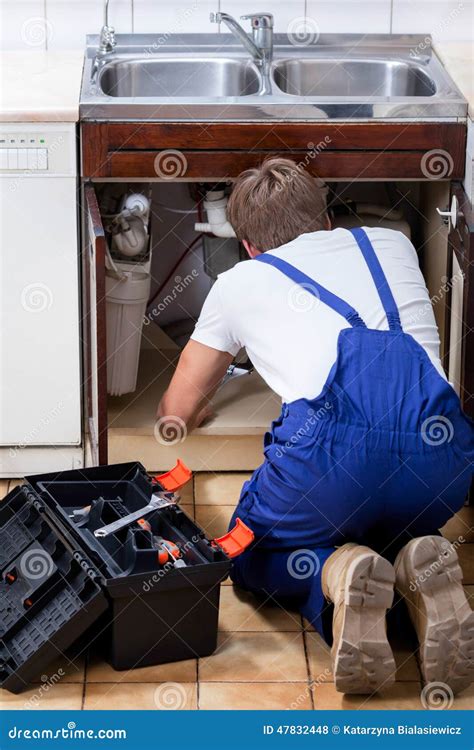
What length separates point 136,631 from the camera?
251 cm

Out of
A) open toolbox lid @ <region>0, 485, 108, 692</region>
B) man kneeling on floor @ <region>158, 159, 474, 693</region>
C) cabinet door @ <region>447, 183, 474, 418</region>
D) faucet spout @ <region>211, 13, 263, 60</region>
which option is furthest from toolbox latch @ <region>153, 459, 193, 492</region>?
faucet spout @ <region>211, 13, 263, 60</region>

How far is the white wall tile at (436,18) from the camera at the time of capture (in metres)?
3.60

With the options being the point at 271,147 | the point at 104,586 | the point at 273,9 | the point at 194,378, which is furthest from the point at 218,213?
the point at 104,586

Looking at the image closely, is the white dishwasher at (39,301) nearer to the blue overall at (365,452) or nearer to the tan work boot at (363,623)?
the blue overall at (365,452)

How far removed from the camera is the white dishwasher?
302 cm

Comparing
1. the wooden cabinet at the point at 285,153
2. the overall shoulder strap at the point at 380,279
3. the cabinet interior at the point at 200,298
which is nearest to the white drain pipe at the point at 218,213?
the cabinet interior at the point at 200,298

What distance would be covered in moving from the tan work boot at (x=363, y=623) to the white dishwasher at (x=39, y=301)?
1.08m

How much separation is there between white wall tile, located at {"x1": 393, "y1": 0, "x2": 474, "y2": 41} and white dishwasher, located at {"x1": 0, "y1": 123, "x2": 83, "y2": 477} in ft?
3.65

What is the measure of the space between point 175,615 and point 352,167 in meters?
1.20

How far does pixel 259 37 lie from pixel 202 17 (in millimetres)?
247

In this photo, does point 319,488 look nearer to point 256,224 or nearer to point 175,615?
point 175,615

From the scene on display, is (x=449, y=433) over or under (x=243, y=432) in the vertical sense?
over

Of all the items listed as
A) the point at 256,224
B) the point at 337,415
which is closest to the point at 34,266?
the point at 256,224

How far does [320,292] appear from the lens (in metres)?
2.57
